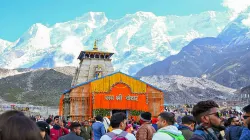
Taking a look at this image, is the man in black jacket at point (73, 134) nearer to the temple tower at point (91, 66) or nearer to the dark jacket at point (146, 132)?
the dark jacket at point (146, 132)

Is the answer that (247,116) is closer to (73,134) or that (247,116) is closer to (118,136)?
(118,136)

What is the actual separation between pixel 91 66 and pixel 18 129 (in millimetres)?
42955

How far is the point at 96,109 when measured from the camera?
3278 centimetres

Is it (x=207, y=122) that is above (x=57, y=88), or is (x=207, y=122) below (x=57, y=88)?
below

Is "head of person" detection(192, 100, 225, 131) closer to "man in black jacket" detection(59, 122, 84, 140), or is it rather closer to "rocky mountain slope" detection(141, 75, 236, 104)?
"man in black jacket" detection(59, 122, 84, 140)

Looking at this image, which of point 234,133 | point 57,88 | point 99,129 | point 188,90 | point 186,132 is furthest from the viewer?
point 57,88

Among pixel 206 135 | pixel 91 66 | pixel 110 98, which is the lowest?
pixel 206 135

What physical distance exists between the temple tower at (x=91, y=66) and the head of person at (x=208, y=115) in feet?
131

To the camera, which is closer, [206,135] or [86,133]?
[206,135]

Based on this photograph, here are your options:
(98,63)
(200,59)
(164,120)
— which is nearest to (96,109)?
(98,63)

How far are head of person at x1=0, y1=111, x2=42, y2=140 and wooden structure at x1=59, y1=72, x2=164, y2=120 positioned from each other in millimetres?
30652

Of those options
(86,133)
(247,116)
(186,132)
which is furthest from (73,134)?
(86,133)

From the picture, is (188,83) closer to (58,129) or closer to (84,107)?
(84,107)

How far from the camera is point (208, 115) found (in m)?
3.85
